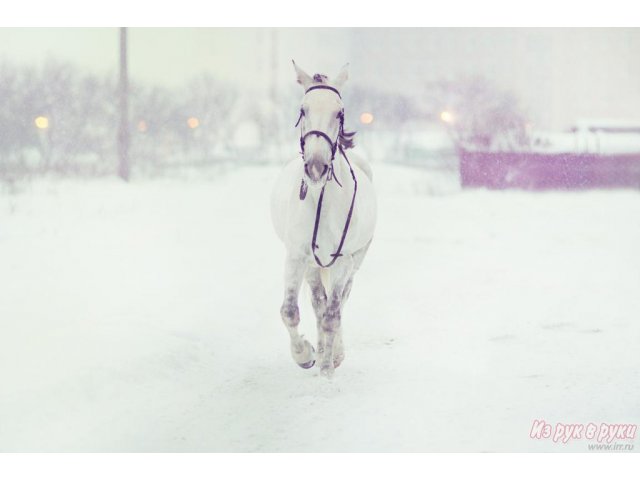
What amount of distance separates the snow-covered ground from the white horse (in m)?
0.29

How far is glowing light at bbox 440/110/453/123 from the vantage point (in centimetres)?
712

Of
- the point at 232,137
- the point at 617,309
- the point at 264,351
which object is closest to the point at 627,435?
the point at 617,309

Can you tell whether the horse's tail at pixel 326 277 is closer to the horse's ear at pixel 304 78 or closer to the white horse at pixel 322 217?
the white horse at pixel 322 217

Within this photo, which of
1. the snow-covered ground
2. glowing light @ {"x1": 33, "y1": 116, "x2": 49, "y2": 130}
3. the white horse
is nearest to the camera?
the white horse

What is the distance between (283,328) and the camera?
5.76 metres

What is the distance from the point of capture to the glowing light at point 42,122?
22.5ft

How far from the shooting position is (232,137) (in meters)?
7.01

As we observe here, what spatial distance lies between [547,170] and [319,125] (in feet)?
12.7

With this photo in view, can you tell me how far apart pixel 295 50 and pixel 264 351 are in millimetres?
2461

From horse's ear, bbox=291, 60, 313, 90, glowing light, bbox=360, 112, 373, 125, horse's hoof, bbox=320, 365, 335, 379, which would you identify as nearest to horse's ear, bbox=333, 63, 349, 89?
horse's ear, bbox=291, 60, 313, 90

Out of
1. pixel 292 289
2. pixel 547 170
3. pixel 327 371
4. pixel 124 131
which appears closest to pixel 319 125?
pixel 292 289

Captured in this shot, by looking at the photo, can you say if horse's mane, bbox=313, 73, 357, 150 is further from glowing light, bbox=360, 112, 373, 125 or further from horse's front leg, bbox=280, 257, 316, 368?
glowing light, bbox=360, 112, 373, 125

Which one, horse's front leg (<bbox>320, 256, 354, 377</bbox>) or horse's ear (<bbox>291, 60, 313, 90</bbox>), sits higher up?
horse's ear (<bbox>291, 60, 313, 90</bbox>)

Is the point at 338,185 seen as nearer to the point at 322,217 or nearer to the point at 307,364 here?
the point at 322,217
